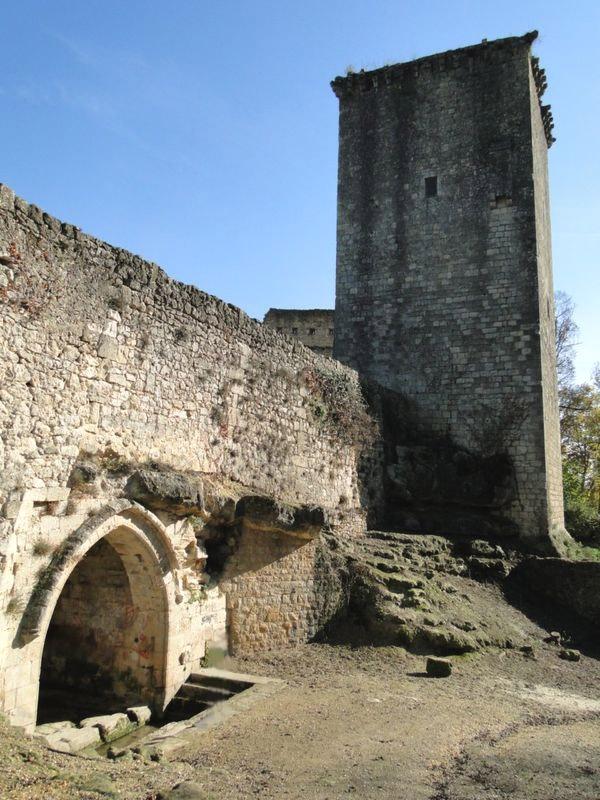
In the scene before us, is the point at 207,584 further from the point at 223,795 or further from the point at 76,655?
the point at 223,795

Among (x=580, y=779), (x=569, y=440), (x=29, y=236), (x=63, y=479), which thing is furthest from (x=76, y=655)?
(x=569, y=440)

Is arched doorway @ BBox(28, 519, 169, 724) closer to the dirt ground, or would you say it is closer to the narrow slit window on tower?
the dirt ground

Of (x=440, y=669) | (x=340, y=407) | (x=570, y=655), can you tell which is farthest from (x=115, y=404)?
(x=570, y=655)

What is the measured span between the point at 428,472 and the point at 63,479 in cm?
992

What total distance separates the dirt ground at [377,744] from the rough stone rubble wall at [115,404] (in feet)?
4.12

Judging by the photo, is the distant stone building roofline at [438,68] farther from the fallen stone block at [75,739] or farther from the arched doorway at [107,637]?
the fallen stone block at [75,739]

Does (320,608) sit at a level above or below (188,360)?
below

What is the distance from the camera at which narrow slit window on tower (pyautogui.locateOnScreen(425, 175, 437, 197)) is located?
17391mm

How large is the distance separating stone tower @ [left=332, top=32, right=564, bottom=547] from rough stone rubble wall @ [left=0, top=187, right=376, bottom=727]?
5.84m

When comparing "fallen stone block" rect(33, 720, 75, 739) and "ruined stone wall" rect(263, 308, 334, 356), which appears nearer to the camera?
"fallen stone block" rect(33, 720, 75, 739)

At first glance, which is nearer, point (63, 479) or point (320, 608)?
point (63, 479)

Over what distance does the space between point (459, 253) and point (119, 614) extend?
12078mm

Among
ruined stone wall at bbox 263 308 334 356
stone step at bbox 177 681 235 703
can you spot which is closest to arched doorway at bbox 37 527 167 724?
stone step at bbox 177 681 235 703

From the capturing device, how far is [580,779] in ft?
18.9
